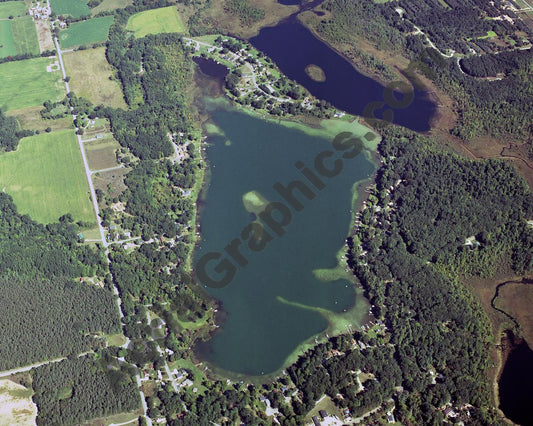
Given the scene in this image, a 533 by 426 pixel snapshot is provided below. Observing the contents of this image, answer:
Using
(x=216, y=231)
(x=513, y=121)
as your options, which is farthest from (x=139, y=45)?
(x=513, y=121)

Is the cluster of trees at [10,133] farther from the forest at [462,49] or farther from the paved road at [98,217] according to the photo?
the forest at [462,49]

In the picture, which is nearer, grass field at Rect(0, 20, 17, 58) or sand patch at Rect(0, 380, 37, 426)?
sand patch at Rect(0, 380, 37, 426)

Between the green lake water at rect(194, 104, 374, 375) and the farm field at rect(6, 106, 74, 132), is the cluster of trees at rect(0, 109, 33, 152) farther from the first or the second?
the green lake water at rect(194, 104, 374, 375)

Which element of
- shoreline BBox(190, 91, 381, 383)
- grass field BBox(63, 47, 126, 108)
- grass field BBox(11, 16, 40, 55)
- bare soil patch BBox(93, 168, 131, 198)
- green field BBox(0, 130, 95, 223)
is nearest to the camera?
shoreline BBox(190, 91, 381, 383)

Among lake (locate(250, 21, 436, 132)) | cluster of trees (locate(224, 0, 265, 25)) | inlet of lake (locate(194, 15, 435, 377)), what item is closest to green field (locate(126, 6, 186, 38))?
cluster of trees (locate(224, 0, 265, 25))

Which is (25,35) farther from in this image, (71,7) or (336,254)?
(336,254)

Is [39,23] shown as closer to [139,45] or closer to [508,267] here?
[139,45]
